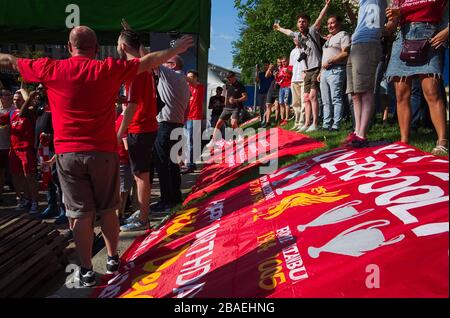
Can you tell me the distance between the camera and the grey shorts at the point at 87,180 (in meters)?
3.05

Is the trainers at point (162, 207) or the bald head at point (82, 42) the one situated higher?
the bald head at point (82, 42)

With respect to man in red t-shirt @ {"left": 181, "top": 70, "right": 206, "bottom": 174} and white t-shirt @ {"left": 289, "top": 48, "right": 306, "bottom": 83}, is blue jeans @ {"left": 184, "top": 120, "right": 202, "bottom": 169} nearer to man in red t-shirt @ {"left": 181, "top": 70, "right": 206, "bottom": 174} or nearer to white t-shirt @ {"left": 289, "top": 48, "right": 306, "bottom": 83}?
man in red t-shirt @ {"left": 181, "top": 70, "right": 206, "bottom": 174}

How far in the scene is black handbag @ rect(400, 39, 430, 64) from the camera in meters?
3.89

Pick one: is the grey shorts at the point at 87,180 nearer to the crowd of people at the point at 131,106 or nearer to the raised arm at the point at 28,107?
the crowd of people at the point at 131,106

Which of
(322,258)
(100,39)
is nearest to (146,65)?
(322,258)

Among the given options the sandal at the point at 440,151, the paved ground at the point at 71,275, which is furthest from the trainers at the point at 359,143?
the paved ground at the point at 71,275

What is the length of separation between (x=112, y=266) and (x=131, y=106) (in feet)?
4.95

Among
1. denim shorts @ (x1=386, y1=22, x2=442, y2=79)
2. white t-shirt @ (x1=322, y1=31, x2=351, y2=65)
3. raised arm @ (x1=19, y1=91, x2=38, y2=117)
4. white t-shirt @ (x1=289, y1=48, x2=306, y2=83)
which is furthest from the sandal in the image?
raised arm @ (x1=19, y1=91, x2=38, y2=117)

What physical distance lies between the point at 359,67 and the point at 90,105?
301 cm

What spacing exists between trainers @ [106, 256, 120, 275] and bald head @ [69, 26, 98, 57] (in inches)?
63.8

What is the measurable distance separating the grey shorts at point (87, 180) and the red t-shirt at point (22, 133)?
12.4ft

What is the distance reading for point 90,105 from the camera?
3.02 m

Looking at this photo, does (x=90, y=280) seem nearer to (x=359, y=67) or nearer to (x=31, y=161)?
(x=359, y=67)
